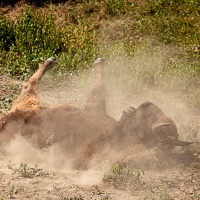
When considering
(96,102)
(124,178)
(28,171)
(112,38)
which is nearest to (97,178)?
(124,178)

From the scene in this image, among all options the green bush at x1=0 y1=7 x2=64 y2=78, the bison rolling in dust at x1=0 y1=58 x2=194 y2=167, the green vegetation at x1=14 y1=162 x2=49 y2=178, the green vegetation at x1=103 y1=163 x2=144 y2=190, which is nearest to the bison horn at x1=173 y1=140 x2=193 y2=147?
the bison rolling in dust at x1=0 y1=58 x2=194 y2=167

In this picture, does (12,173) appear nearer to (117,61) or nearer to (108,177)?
(108,177)

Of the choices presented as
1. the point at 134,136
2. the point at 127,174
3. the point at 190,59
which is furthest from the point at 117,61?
the point at 127,174

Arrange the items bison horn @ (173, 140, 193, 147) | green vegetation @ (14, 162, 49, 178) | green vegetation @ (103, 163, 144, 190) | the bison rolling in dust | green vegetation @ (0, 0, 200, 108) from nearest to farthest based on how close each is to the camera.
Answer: green vegetation @ (103, 163, 144, 190), green vegetation @ (14, 162, 49, 178), bison horn @ (173, 140, 193, 147), the bison rolling in dust, green vegetation @ (0, 0, 200, 108)

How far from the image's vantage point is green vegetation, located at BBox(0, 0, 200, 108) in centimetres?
1116

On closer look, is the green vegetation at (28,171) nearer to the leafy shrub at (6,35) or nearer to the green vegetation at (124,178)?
the green vegetation at (124,178)

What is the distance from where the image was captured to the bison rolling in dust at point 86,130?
7.81 metres

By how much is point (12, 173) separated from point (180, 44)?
5787 mm

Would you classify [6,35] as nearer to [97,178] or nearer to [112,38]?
[112,38]

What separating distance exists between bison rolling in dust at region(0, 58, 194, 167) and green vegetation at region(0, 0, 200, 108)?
7.17ft

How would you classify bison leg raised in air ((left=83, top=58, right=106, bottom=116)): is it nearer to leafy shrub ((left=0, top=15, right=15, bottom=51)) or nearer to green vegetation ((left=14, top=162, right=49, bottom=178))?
green vegetation ((left=14, top=162, right=49, bottom=178))

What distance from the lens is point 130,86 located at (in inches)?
424

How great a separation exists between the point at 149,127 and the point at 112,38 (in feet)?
16.3

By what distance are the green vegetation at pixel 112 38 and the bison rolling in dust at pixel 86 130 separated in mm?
2186
